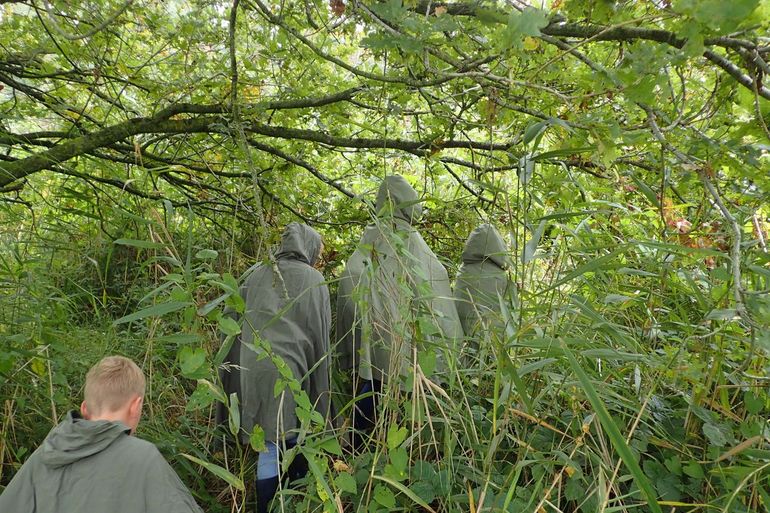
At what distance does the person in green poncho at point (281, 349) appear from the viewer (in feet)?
9.01

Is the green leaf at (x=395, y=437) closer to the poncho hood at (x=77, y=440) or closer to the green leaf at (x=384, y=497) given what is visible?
the green leaf at (x=384, y=497)

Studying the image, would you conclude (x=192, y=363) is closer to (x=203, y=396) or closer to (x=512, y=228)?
(x=203, y=396)

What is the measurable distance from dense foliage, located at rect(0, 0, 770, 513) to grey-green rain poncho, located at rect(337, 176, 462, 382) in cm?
17

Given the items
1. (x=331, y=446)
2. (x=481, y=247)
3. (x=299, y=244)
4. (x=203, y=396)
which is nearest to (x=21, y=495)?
(x=203, y=396)

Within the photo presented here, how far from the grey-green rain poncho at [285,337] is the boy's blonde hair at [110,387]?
820mm

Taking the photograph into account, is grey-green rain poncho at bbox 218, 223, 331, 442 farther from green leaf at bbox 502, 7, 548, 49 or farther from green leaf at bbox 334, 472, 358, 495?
green leaf at bbox 502, 7, 548, 49

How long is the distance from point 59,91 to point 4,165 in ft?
2.50

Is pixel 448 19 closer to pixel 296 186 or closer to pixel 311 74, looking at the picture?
pixel 311 74

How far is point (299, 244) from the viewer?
2.96m

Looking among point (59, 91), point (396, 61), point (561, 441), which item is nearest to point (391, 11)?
point (396, 61)

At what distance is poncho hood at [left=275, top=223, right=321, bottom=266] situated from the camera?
2955mm

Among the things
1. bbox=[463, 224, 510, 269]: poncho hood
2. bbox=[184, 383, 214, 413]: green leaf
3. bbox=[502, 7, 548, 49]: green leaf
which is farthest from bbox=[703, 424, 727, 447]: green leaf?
bbox=[463, 224, 510, 269]: poncho hood

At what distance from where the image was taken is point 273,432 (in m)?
2.74

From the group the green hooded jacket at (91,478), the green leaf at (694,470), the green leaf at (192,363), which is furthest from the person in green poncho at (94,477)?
the green leaf at (694,470)
